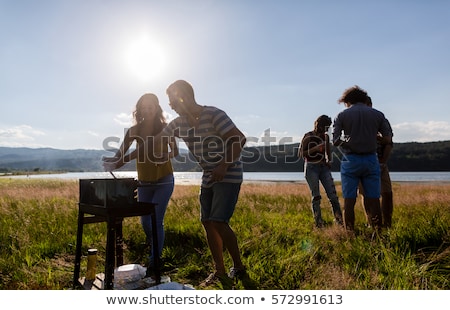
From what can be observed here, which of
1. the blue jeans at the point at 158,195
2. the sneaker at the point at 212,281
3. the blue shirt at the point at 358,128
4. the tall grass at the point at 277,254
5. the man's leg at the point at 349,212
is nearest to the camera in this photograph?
the tall grass at the point at 277,254

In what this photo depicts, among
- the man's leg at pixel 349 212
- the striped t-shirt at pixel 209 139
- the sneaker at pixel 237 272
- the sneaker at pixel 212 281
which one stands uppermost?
the striped t-shirt at pixel 209 139

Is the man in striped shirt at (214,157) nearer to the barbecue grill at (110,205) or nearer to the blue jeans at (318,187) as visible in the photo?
the barbecue grill at (110,205)

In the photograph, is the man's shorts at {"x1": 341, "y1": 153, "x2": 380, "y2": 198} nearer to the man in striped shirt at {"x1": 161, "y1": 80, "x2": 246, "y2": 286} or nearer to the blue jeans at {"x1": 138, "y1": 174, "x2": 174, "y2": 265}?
the man in striped shirt at {"x1": 161, "y1": 80, "x2": 246, "y2": 286}

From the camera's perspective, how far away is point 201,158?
11.6 feet

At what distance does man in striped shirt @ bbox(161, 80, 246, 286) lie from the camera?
3.31 metres

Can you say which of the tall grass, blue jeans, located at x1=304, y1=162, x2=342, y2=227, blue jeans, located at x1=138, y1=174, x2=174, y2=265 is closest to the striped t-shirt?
blue jeans, located at x1=138, y1=174, x2=174, y2=265

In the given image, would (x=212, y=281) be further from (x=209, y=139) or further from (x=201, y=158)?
(x=209, y=139)

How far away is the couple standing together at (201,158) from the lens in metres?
3.37

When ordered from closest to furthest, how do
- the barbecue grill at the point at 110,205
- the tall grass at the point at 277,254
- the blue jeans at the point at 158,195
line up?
the barbecue grill at the point at 110,205
the tall grass at the point at 277,254
the blue jeans at the point at 158,195

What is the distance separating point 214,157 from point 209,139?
0.18 m

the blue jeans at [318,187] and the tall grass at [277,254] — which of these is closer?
the tall grass at [277,254]

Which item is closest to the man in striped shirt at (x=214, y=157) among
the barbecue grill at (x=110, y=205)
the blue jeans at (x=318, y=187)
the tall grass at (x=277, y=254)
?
the tall grass at (x=277, y=254)

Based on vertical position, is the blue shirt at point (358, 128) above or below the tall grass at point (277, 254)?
above

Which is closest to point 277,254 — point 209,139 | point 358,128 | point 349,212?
point 349,212
